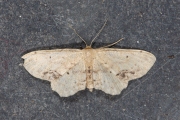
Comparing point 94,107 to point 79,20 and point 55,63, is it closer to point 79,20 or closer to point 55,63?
point 55,63

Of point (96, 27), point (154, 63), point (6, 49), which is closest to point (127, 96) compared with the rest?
point (154, 63)

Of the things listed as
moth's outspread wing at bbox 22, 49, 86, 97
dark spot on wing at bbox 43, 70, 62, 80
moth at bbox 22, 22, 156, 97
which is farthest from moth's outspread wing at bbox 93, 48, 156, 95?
dark spot on wing at bbox 43, 70, 62, 80

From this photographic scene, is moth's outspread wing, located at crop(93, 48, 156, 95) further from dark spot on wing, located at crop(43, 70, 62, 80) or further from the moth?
dark spot on wing, located at crop(43, 70, 62, 80)

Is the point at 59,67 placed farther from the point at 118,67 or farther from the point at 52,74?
the point at 118,67

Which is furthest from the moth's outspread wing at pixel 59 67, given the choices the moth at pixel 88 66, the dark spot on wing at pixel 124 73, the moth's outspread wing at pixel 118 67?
the dark spot on wing at pixel 124 73

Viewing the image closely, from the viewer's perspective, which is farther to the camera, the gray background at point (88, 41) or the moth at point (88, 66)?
the gray background at point (88, 41)

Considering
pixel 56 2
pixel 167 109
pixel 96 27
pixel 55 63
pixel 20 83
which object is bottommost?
pixel 167 109

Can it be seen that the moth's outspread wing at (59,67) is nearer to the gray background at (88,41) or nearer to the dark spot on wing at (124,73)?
the gray background at (88,41)
